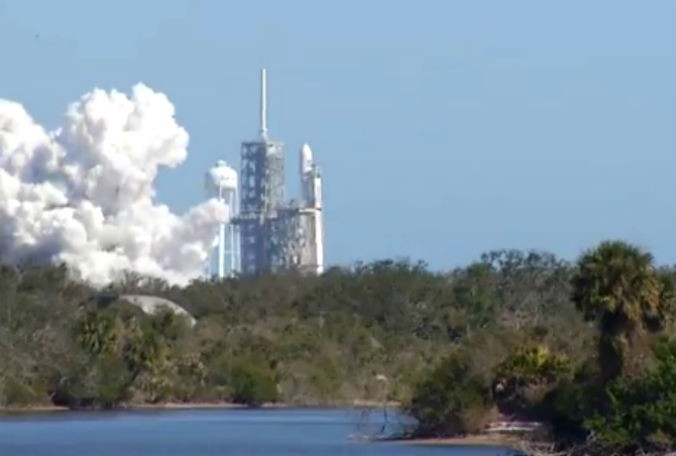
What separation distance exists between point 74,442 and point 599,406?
21164mm

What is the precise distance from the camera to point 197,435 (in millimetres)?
77500

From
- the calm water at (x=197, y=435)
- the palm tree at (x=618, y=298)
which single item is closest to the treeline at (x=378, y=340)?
the palm tree at (x=618, y=298)

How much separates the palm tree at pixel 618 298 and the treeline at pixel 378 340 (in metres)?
0.04

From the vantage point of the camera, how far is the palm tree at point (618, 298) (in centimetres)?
5862

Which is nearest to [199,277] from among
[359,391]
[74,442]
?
[359,391]

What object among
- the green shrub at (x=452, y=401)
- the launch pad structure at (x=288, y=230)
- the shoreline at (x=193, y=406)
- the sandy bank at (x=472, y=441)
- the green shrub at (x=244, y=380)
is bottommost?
the sandy bank at (x=472, y=441)

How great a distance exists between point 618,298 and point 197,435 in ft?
75.8

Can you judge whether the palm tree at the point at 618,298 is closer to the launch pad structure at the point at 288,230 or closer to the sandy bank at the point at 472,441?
the sandy bank at the point at 472,441

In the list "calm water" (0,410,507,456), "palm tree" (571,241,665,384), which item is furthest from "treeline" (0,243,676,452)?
"calm water" (0,410,507,456)

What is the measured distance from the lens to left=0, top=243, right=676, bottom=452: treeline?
2328 inches

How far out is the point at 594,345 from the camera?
63.2 m

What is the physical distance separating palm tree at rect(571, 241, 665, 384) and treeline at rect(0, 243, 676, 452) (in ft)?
0.13

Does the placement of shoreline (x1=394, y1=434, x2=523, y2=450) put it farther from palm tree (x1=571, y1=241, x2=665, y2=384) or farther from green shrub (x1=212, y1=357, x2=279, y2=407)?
green shrub (x1=212, y1=357, x2=279, y2=407)

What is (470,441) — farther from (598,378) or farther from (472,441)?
(598,378)
